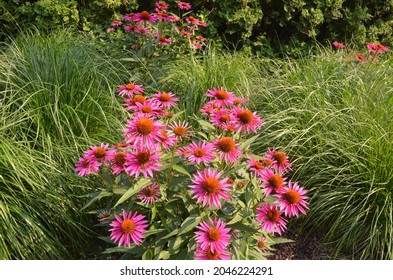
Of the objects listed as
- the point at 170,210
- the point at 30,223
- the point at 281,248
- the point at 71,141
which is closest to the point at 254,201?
the point at 170,210

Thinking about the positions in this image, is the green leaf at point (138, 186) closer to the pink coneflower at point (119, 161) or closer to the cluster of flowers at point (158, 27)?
the pink coneflower at point (119, 161)

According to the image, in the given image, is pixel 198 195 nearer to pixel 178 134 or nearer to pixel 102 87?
pixel 178 134

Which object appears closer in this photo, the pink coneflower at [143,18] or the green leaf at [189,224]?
the green leaf at [189,224]

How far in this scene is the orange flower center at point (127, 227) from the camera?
1.70 m

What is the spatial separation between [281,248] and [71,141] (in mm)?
1304

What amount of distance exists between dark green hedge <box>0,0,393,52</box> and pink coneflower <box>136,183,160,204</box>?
255 centimetres

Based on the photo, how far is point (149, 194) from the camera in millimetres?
1815

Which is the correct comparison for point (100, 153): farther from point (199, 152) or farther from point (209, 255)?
point (209, 255)

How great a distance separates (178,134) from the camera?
188cm

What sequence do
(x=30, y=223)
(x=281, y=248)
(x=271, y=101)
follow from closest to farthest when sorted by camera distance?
(x=30, y=223)
(x=281, y=248)
(x=271, y=101)

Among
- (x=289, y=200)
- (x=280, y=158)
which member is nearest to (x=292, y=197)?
(x=289, y=200)

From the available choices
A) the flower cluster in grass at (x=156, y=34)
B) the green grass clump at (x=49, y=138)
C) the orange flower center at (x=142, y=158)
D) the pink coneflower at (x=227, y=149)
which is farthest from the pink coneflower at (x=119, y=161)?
the flower cluster in grass at (x=156, y=34)

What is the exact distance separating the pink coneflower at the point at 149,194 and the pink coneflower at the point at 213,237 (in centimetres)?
23
